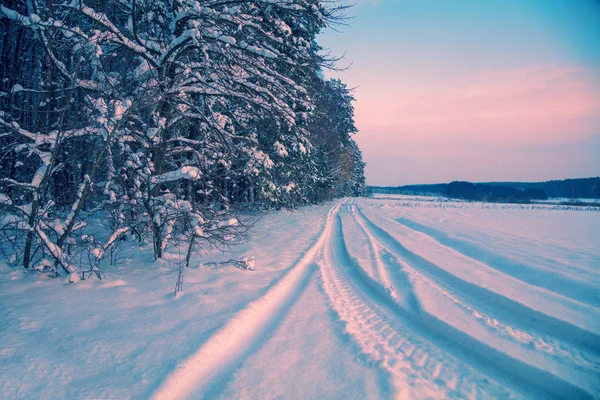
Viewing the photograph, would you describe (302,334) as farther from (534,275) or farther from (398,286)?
(534,275)

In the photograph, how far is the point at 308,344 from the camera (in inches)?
108

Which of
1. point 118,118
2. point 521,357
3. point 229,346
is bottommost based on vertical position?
point 229,346

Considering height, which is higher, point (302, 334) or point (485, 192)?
point (485, 192)

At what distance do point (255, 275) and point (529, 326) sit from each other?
3712 mm

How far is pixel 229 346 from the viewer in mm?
2676

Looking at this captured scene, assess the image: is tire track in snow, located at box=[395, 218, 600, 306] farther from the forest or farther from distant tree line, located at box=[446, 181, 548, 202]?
distant tree line, located at box=[446, 181, 548, 202]

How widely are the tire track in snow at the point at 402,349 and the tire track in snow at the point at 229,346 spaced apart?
784mm

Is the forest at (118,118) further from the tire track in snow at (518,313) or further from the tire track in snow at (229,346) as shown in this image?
the tire track in snow at (518,313)

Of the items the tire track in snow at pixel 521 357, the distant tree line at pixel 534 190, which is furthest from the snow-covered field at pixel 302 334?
the distant tree line at pixel 534 190

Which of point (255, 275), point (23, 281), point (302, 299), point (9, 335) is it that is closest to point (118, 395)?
point (9, 335)

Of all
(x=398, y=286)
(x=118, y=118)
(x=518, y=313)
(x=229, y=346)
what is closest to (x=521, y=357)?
(x=518, y=313)

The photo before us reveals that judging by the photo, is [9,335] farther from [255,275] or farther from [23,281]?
[255,275]

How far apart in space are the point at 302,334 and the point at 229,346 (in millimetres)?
748

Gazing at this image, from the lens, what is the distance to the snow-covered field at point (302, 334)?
2.14m
